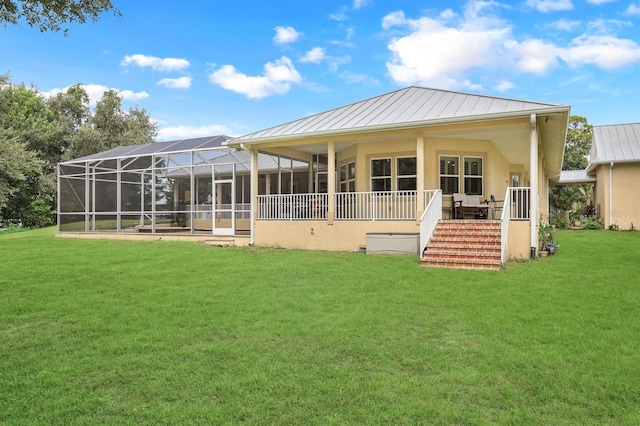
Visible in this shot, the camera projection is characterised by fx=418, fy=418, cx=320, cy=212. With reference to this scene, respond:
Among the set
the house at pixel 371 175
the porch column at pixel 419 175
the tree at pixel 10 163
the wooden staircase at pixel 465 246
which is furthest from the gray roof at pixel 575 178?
the tree at pixel 10 163

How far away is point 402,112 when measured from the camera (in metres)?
12.5

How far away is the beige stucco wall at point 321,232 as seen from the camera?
1198 cm

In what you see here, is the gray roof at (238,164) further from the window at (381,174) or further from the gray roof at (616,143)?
the gray roof at (616,143)

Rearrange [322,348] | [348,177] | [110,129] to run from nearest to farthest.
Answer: [322,348] < [348,177] < [110,129]

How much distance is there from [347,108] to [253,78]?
69.4 ft

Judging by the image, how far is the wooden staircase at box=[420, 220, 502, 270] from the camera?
9336 millimetres

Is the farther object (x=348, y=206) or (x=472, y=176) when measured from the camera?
(x=472, y=176)

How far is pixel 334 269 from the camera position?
8930 mm

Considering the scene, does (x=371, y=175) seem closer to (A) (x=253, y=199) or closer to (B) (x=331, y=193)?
(B) (x=331, y=193)

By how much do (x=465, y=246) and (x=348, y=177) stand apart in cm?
595

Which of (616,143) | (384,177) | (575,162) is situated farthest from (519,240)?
(575,162)

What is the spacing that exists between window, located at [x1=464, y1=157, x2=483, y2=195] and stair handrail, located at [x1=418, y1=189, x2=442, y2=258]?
2.28 m

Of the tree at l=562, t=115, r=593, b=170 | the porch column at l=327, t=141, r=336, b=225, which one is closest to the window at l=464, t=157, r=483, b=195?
the porch column at l=327, t=141, r=336, b=225

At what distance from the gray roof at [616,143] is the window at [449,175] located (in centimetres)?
1077
